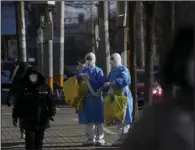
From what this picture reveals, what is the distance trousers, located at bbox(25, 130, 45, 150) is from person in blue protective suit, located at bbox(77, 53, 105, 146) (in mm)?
1621

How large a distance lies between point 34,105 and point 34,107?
4 centimetres

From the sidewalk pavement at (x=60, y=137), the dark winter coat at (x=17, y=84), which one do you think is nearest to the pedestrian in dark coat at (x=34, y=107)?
the dark winter coat at (x=17, y=84)

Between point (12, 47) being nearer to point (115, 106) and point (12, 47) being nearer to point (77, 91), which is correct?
point (77, 91)

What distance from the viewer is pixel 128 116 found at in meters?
9.68

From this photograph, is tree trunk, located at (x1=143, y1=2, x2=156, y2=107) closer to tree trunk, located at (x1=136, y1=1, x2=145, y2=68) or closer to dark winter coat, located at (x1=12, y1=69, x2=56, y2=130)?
dark winter coat, located at (x1=12, y1=69, x2=56, y2=130)

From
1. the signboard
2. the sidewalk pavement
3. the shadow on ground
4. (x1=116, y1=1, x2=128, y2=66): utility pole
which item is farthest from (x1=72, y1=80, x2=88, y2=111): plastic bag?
the signboard

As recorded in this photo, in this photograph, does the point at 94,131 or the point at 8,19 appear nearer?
the point at 94,131

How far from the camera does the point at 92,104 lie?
9930 mm

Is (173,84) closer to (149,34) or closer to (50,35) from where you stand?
(149,34)

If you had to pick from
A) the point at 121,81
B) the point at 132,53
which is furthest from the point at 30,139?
the point at 132,53

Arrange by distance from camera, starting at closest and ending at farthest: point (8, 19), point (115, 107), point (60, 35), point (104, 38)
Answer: point (115, 107)
point (104, 38)
point (60, 35)
point (8, 19)

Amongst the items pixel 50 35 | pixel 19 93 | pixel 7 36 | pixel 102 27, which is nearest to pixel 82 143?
pixel 19 93

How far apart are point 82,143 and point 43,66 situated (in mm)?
12862

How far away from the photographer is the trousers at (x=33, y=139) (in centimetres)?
840
